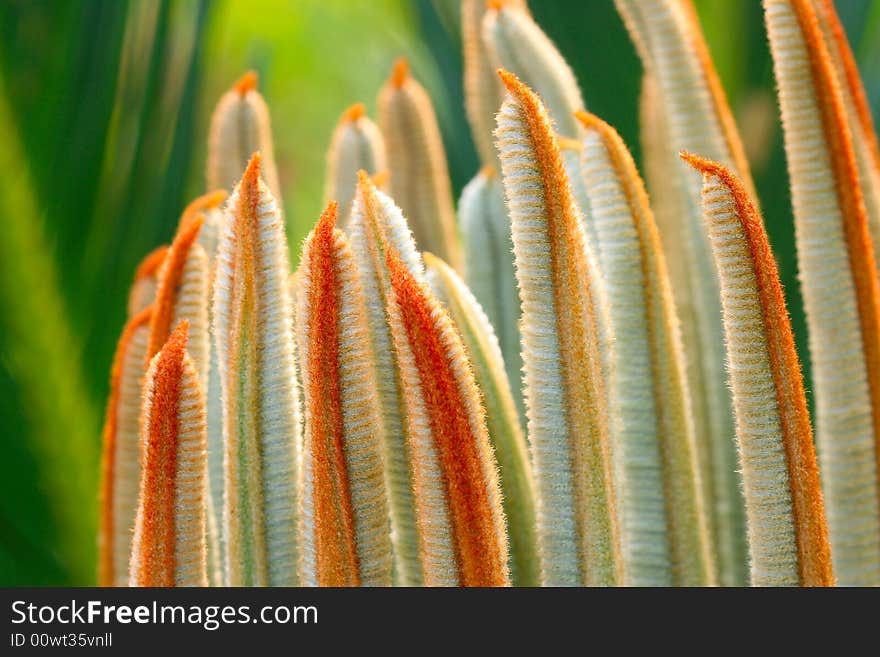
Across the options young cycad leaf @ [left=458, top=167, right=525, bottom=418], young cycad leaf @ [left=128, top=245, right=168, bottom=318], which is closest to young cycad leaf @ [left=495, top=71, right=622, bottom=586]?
young cycad leaf @ [left=458, top=167, right=525, bottom=418]

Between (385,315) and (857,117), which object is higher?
(857,117)

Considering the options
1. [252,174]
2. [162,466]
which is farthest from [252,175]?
[162,466]

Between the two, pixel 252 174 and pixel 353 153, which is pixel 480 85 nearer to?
pixel 353 153

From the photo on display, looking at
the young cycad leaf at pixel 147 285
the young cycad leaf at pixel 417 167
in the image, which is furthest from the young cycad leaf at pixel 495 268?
the young cycad leaf at pixel 147 285

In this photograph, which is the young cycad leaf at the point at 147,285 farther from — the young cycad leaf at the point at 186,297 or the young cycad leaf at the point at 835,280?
the young cycad leaf at the point at 835,280

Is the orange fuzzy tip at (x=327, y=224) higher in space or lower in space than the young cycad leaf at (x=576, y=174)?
lower
